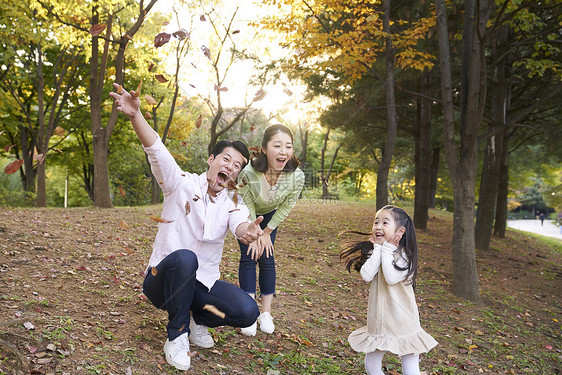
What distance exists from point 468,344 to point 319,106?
40.8 feet

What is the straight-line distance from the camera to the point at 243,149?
10.1ft

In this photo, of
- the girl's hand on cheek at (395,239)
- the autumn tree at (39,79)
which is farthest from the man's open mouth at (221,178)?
the autumn tree at (39,79)

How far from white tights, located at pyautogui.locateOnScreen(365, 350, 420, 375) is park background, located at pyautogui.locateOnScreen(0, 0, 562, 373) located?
130 centimetres

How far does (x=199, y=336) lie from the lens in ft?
11.0

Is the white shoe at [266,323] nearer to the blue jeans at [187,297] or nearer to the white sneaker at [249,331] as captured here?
the white sneaker at [249,331]

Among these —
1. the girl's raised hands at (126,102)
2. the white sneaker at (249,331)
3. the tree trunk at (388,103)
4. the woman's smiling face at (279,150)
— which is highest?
the tree trunk at (388,103)

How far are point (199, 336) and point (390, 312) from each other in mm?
1459

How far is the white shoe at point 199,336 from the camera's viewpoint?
3.35 metres

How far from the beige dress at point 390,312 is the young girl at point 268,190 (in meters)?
0.92

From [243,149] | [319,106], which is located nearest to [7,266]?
[243,149]

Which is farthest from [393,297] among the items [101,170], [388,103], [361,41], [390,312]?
[101,170]

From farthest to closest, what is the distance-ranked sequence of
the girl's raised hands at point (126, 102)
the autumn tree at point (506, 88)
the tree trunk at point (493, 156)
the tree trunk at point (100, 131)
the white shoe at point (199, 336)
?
the tree trunk at point (100, 131), the tree trunk at point (493, 156), the autumn tree at point (506, 88), the white shoe at point (199, 336), the girl's raised hands at point (126, 102)

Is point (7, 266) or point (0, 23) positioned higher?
point (0, 23)

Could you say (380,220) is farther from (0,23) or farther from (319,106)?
(319,106)
